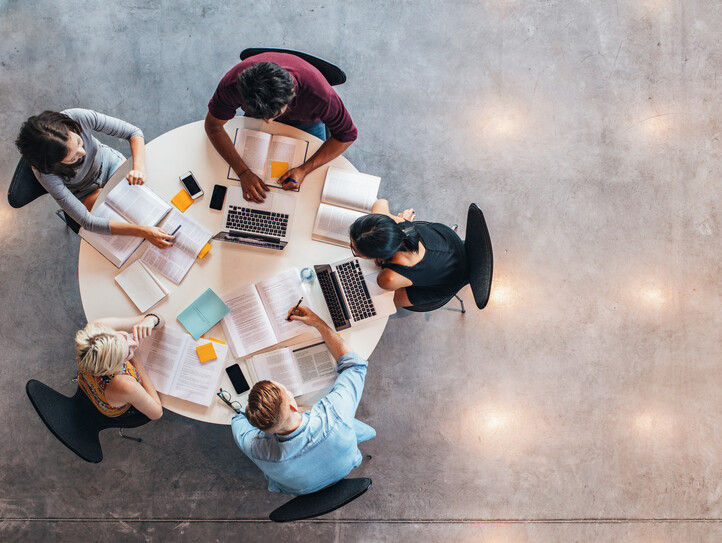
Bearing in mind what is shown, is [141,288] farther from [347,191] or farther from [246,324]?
[347,191]

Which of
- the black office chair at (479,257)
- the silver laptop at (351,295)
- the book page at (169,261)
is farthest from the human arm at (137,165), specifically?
the black office chair at (479,257)

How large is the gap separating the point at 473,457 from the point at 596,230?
173cm

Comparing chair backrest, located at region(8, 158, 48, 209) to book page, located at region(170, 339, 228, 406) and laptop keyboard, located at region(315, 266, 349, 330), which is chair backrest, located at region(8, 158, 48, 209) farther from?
laptop keyboard, located at region(315, 266, 349, 330)

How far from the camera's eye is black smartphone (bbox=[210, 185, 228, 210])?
231 cm

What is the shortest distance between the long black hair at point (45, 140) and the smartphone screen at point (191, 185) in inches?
19.9

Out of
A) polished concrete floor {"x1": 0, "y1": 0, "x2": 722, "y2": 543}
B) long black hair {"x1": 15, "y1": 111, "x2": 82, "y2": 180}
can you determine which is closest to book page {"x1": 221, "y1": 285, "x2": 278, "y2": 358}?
long black hair {"x1": 15, "y1": 111, "x2": 82, "y2": 180}

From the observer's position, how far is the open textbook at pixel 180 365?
2.22m

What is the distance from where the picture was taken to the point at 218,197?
2311 mm

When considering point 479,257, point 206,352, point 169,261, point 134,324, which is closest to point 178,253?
point 169,261

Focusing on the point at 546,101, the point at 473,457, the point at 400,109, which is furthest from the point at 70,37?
the point at 473,457

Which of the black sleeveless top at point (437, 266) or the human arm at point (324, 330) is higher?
the black sleeveless top at point (437, 266)

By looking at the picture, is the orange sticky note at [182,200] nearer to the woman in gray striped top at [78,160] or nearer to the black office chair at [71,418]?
the woman in gray striped top at [78,160]

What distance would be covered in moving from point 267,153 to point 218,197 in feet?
1.05

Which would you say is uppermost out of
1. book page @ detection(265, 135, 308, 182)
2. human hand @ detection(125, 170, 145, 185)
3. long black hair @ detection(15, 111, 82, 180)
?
long black hair @ detection(15, 111, 82, 180)
